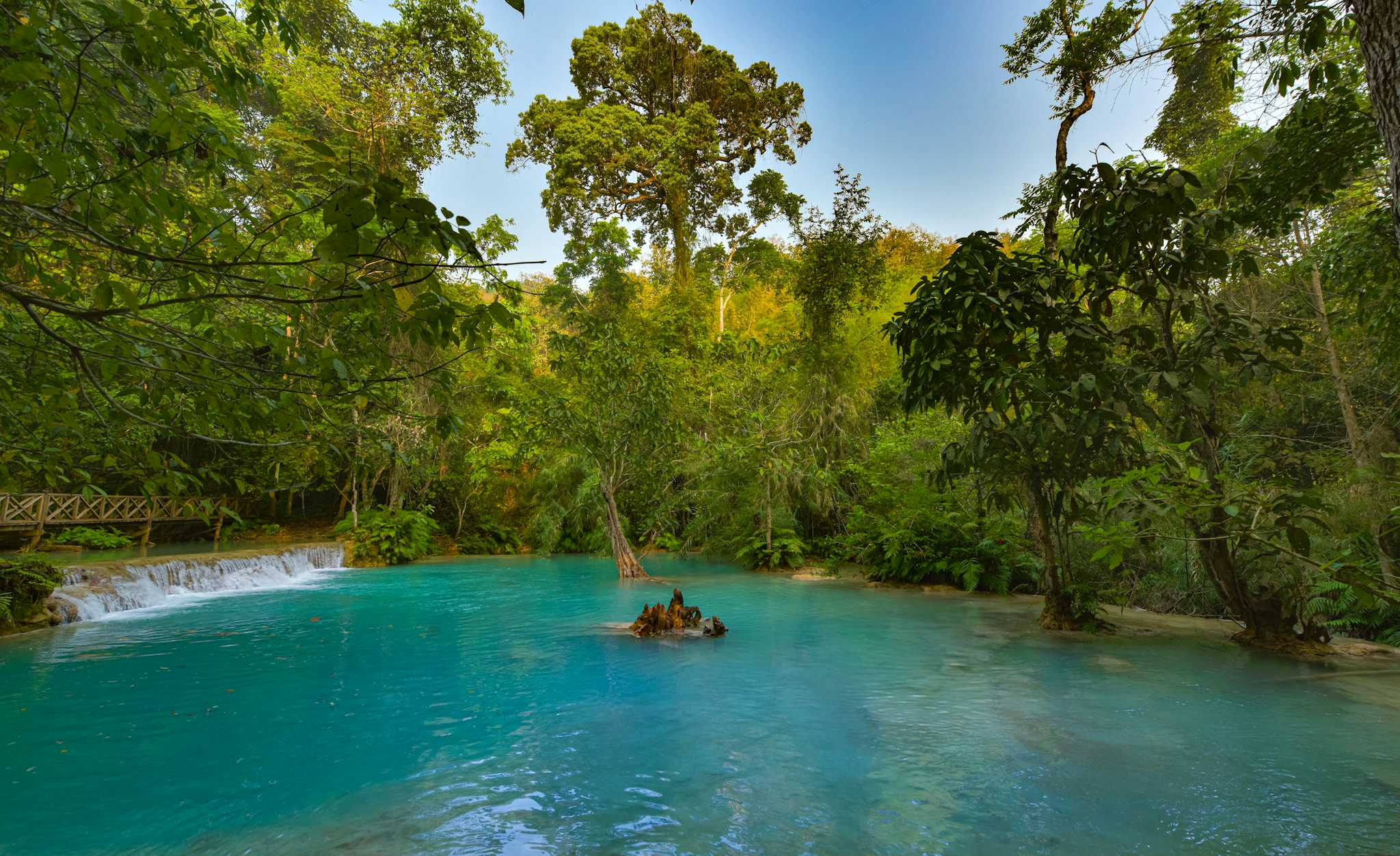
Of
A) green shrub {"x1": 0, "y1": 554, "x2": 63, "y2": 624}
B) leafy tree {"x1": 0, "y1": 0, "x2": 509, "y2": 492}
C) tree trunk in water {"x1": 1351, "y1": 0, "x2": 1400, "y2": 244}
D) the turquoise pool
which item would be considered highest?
tree trunk in water {"x1": 1351, "y1": 0, "x2": 1400, "y2": 244}

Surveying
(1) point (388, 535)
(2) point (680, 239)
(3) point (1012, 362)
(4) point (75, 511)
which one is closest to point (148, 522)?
(4) point (75, 511)

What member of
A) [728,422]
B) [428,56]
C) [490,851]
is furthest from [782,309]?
[490,851]

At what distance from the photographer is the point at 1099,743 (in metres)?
4.99

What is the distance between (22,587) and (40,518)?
697 centimetres

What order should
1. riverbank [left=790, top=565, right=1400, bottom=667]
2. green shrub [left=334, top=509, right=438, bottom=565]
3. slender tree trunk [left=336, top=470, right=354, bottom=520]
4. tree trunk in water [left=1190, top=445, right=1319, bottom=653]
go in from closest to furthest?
tree trunk in water [left=1190, top=445, right=1319, bottom=653]
riverbank [left=790, top=565, right=1400, bottom=667]
green shrub [left=334, top=509, right=438, bottom=565]
slender tree trunk [left=336, top=470, right=354, bottom=520]

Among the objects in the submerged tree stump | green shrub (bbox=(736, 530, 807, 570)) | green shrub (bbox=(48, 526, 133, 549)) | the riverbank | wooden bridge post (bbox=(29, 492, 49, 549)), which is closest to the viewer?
the riverbank

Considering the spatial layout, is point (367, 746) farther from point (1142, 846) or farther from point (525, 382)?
point (525, 382)

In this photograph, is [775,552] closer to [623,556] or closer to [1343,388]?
[623,556]

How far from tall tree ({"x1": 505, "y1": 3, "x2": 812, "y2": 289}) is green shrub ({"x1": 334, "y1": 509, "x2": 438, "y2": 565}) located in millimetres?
11670

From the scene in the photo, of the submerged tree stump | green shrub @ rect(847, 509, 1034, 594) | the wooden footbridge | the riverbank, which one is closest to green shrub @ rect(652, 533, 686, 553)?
the riverbank

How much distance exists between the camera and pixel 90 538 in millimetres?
16500

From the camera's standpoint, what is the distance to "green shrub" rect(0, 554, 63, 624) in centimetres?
855

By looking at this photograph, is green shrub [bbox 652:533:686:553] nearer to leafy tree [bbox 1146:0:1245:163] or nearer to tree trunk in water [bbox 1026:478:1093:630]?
tree trunk in water [bbox 1026:478:1093:630]

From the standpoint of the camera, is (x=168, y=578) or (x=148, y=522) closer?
(x=168, y=578)
